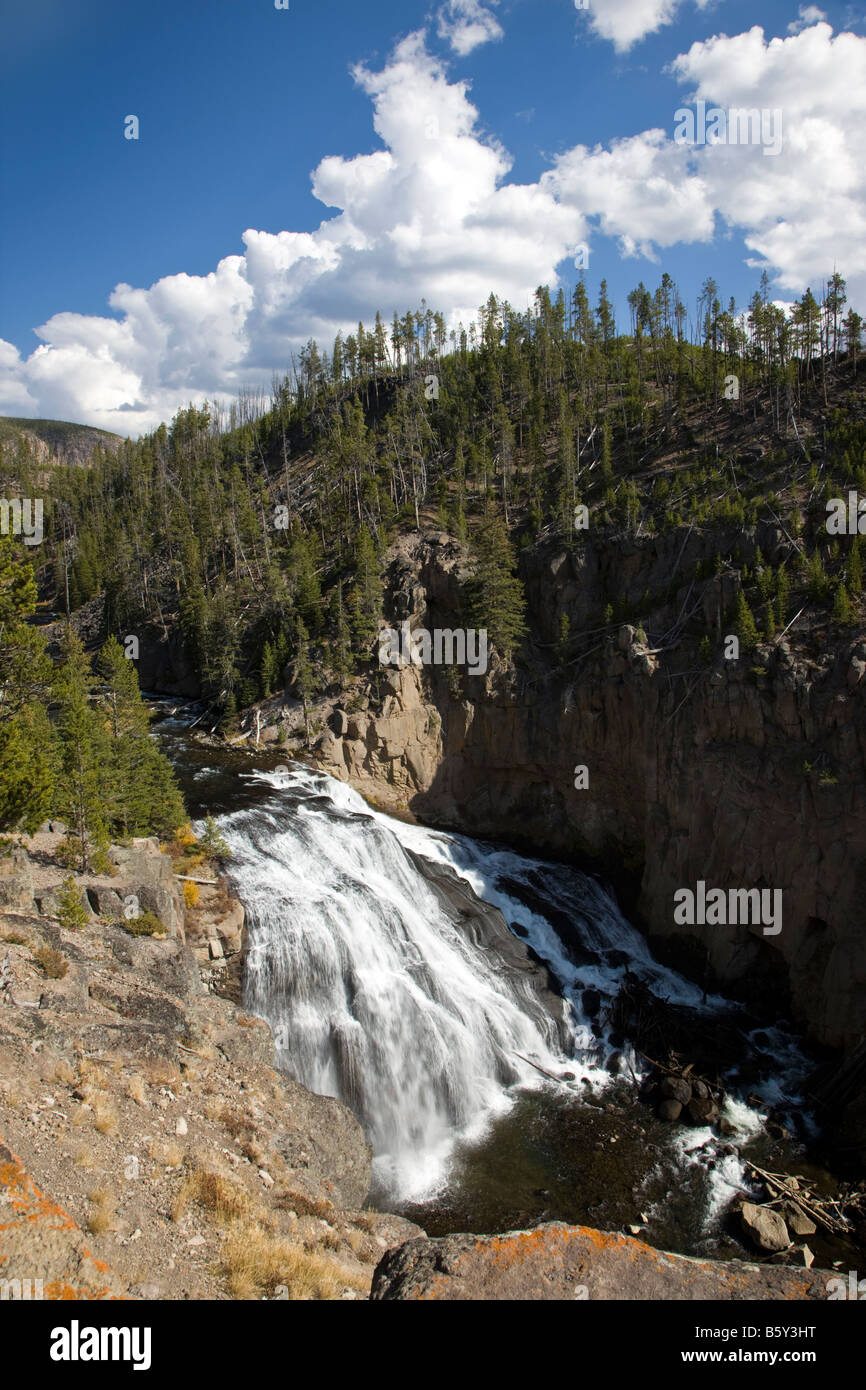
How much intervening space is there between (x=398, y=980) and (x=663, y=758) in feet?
55.2

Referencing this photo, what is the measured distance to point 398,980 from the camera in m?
24.1

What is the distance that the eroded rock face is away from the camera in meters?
8.40

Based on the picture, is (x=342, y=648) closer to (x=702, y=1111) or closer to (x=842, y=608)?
(x=842, y=608)

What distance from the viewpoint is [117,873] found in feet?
70.9

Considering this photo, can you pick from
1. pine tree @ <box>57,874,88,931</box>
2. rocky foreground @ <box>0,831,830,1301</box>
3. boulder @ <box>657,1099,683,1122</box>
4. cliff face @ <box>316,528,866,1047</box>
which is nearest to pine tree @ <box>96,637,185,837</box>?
rocky foreground @ <box>0,831,830,1301</box>

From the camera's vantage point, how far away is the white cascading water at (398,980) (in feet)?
69.5

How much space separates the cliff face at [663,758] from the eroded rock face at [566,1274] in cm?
2050

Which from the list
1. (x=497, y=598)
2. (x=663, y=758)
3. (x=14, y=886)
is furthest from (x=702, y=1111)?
(x=497, y=598)

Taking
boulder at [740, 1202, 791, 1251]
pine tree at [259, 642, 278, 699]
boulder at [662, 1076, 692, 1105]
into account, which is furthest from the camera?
pine tree at [259, 642, 278, 699]

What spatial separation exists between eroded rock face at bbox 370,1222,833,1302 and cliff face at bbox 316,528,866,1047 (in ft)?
67.3

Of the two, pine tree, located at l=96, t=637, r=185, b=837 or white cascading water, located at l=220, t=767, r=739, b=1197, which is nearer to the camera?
white cascading water, located at l=220, t=767, r=739, b=1197

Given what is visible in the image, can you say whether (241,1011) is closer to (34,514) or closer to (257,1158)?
(257,1158)

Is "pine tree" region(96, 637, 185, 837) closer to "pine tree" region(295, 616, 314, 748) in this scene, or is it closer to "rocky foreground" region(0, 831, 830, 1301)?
"rocky foreground" region(0, 831, 830, 1301)

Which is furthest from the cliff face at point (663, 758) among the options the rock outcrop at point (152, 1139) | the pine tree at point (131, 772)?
the rock outcrop at point (152, 1139)
